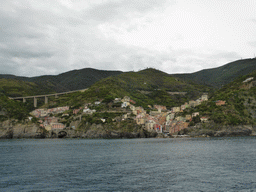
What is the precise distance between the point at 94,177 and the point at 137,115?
14363 centimetres

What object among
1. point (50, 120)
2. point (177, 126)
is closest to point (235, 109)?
point (177, 126)

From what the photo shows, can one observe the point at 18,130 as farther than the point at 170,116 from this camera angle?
No

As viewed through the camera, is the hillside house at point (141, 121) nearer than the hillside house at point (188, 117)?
Yes

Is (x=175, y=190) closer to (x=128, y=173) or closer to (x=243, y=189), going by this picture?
(x=243, y=189)

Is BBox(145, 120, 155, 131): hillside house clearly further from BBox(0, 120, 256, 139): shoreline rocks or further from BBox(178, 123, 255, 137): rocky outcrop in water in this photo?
BBox(178, 123, 255, 137): rocky outcrop in water

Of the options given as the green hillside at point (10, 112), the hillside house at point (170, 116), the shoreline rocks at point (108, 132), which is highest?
the green hillside at point (10, 112)

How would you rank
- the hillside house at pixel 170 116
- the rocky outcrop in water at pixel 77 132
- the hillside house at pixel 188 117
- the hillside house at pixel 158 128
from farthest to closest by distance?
the hillside house at pixel 170 116
the hillside house at pixel 158 128
the hillside house at pixel 188 117
the rocky outcrop in water at pixel 77 132

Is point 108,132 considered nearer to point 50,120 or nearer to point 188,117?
point 50,120

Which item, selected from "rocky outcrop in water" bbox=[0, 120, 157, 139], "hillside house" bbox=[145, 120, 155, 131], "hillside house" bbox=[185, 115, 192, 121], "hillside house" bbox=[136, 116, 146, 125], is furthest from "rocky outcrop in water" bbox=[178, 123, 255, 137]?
"hillside house" bbox=[136, 116, 146, 125]

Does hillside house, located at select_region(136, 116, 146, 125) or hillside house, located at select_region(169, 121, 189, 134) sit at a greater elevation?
hillside house, located at select_region(136, 116, 146, 125)

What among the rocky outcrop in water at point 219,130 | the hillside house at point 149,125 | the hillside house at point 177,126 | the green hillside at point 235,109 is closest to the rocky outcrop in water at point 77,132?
the hillside house at point 149,125

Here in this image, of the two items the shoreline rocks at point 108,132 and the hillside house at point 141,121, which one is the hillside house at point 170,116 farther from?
the hillside house at point 141,121

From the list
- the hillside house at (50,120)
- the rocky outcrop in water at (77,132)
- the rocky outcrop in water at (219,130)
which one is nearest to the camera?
the rocky outcrop in water at (219,130)

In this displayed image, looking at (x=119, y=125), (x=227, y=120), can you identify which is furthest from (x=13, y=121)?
(x=227, y=120)
